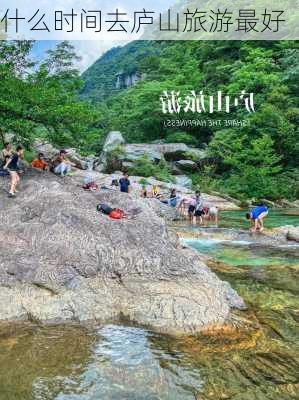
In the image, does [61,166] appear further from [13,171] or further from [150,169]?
[150,169]

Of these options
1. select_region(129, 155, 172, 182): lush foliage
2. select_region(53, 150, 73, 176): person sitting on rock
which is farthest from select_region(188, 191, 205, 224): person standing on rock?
select_region(129, 155, 172, 182): lush foliage

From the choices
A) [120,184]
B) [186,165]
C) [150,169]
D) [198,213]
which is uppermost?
[186,165]

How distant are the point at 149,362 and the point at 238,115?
121 feet

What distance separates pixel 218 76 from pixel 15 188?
1551 inches

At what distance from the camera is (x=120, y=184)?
20297 mm

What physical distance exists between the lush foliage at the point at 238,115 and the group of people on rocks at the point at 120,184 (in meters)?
10.0

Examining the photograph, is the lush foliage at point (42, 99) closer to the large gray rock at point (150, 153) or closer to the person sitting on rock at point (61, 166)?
the person sitting on rock at point (61, 166)

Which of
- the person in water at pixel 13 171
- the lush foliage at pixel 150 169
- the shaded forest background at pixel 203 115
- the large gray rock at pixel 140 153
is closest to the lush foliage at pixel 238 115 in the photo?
the shaded forest background at pixel 203 115

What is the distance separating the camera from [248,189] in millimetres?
34656

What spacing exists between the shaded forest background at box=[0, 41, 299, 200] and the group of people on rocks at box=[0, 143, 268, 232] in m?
0.76

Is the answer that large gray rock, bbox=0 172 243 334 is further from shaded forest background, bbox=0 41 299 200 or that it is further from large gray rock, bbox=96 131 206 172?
large gray rock, bbox=96 131 206 172

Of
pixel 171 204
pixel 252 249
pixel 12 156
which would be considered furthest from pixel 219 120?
pixel 12 156

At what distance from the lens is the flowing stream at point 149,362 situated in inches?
228

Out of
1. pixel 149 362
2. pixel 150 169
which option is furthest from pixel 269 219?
pixel 149 362
